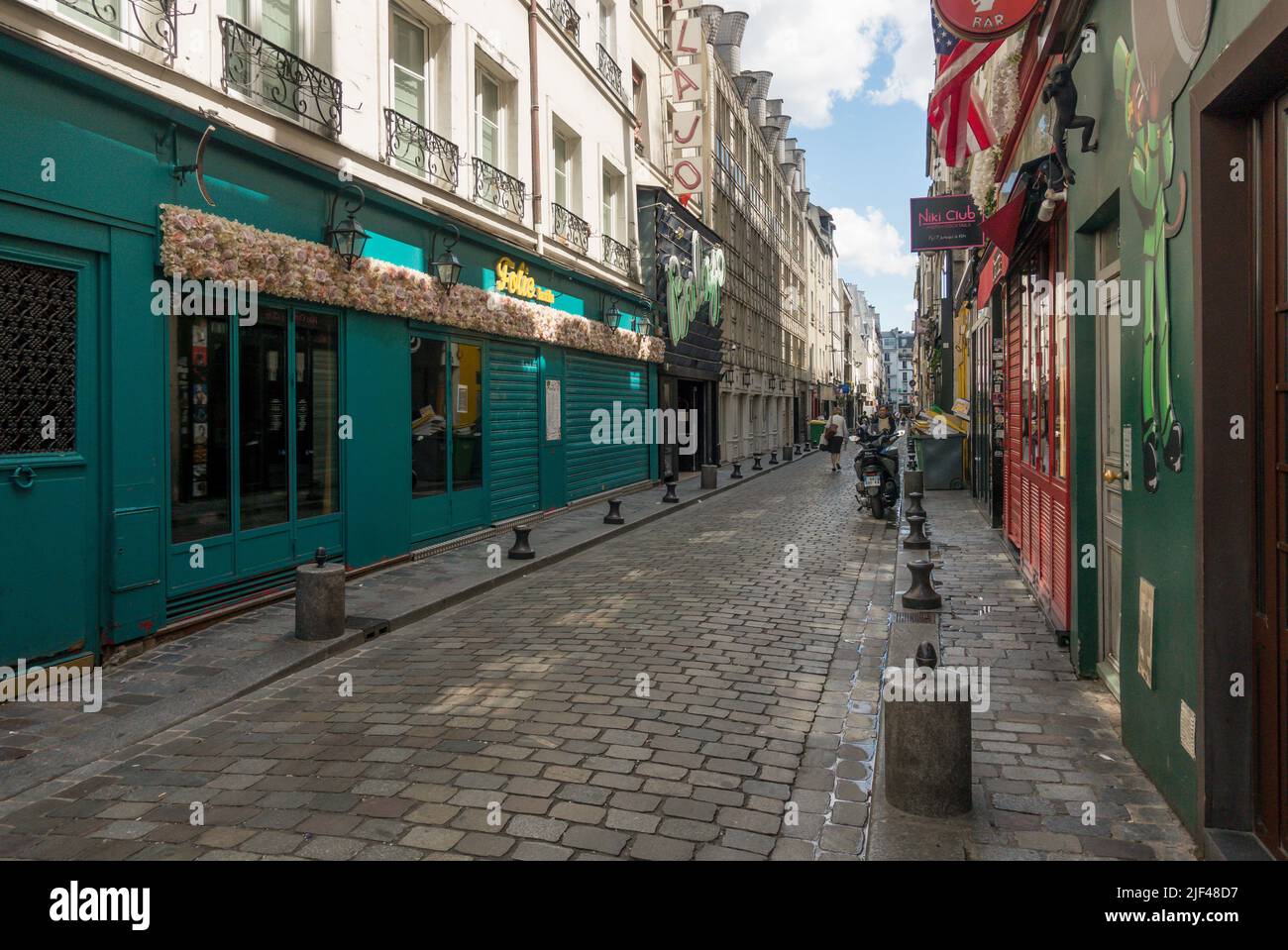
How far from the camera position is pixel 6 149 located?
213 inches

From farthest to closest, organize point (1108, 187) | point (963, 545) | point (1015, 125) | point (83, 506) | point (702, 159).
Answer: point (702, 159) < point (963, 545) < point (1015, 125) < point (83, 506) < point (1108, 187)

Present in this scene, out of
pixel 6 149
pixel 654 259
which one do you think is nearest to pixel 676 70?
pixel 654 259

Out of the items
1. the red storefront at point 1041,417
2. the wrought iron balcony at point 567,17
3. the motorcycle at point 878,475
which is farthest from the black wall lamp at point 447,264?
the motorcycle at point 878,475

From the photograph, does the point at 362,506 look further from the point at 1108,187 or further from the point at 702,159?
the point at 702,159

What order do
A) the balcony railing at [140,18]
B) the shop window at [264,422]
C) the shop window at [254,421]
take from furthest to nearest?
the shop window at [264,422], the shop window at [254,421], the balcony railing at [140,18]

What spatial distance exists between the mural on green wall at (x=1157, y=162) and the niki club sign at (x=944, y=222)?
9706 millimetres

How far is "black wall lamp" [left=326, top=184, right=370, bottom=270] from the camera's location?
8695mm

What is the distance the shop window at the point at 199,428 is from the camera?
695 centimetres

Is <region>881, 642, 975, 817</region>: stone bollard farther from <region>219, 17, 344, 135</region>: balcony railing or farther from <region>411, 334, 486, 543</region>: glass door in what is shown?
<region>411, 334, 486, 543</region>: glass door

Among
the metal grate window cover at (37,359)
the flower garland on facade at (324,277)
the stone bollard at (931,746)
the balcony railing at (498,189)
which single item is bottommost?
the stone bollard at (931,746)

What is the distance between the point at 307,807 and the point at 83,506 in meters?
3.42

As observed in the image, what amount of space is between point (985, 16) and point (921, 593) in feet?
15.2

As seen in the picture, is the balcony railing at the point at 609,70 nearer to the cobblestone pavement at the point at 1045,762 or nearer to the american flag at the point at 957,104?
the american flag at the point at 957,104

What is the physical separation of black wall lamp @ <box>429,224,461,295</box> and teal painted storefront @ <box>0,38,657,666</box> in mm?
148
